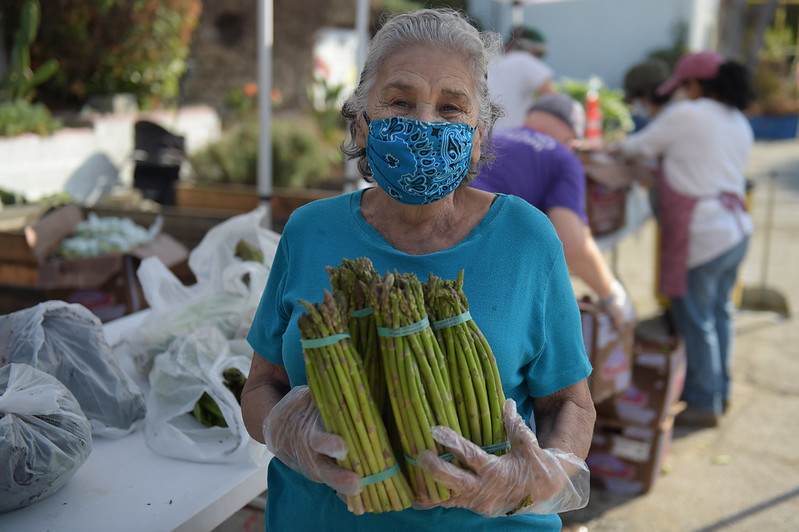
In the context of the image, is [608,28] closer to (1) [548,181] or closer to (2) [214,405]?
(1) [548,181]

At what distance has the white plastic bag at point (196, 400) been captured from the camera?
1.99 meters

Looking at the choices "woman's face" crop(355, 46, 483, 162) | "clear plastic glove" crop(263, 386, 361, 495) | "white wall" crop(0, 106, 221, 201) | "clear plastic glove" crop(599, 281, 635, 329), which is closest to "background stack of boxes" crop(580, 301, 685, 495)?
"clear plastic glove" crop(599, 281, 635, 329)

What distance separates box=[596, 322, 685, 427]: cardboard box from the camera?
3752 mm

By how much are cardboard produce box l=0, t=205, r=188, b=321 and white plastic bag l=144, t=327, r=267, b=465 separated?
5.37 ft

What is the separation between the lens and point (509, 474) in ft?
4.14

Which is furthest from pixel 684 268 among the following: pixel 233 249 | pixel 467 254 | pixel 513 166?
pixel 467 254

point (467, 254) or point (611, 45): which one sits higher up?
point (611, 45)

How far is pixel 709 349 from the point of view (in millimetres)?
A: 4539

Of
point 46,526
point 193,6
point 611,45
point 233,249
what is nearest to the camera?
point 46,526

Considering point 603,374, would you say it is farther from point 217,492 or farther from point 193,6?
point 193,6

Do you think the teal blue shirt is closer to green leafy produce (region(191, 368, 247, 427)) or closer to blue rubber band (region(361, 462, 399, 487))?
blue rubber band (region(361, 462, 399, 487))

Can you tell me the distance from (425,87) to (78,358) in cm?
131

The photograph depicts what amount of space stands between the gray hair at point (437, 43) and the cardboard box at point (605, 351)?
1.85 metres

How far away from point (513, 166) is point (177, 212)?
2431 millimetres
